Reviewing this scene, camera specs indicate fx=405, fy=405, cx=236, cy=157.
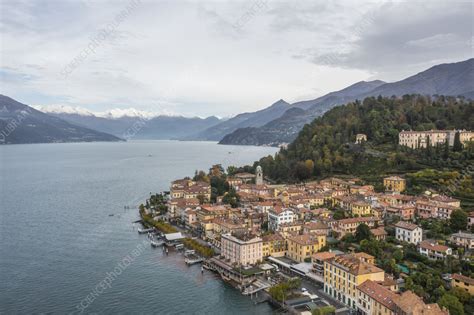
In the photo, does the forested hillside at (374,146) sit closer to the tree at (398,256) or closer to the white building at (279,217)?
the white building at (279,217)

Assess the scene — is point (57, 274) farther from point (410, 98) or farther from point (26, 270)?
point (410, 98)

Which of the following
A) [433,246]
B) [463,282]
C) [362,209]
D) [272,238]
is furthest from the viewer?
[362,209]

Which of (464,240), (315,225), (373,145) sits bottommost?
(315,225)

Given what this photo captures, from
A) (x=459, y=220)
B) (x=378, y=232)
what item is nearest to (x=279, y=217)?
(x=378, y=232)

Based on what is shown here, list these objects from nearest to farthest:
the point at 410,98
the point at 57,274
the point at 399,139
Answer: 1. the point at 57,274
2. the point at 399,139
3. the point at 410,98

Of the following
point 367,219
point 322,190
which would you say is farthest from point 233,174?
point 367,219

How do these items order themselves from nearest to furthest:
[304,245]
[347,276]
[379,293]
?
[379,293]
[347,276]
[304,245]

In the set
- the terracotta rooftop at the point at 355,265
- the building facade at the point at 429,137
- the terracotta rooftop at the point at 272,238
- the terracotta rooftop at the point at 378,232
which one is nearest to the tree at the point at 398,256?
the terracotta rooftop at the point at 355,265

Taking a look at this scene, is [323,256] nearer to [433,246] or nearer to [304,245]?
[304,245]
